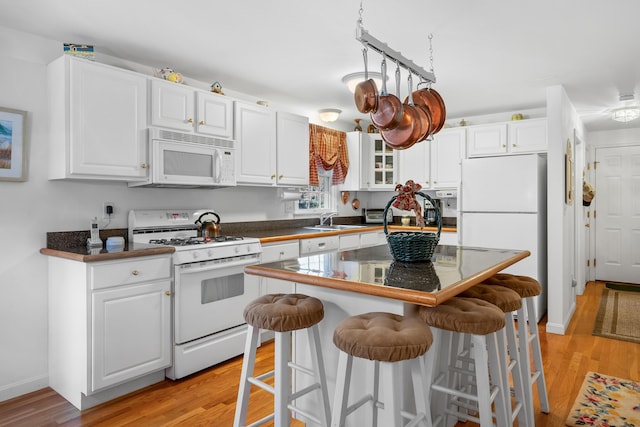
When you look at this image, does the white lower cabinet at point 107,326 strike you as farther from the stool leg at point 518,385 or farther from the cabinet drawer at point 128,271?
the stool leg at point 518,385

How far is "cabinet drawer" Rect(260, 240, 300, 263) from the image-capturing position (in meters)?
3.41

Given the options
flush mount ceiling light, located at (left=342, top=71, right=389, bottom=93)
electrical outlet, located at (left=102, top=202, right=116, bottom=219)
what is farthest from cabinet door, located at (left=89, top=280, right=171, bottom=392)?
flush mount ceiling light, located at (left=342, top=71, right=389, bottom=93)

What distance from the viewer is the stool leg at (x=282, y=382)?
1.63 m

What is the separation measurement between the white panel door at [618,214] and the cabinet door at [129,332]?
20.5 feet

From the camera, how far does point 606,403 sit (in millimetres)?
2400

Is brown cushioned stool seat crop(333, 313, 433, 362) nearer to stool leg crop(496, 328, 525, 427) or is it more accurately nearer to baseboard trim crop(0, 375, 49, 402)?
stool leg crop(496, 328, 525, 427)

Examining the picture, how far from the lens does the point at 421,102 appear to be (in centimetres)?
232

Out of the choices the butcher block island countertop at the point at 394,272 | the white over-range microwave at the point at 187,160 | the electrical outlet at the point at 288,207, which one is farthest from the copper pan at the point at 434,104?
the electrical outlet at the point at 288,207

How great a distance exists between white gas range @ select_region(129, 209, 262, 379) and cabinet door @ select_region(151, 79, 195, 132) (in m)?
0.71

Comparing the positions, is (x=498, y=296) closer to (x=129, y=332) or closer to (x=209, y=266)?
(x=209, y=266)

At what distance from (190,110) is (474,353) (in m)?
2.60

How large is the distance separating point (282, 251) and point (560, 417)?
229 centimetres

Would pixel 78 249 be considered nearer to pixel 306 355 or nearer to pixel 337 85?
pixel 306 355

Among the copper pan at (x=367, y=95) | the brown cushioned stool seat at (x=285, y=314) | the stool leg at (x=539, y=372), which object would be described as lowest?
the stool leg at (x=539, y=372)
